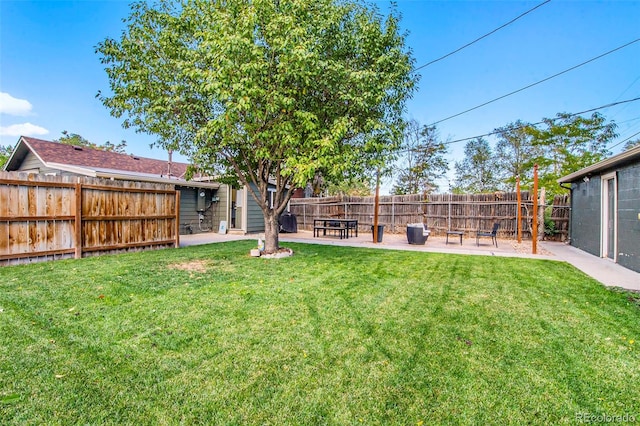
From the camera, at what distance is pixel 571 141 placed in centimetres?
1658

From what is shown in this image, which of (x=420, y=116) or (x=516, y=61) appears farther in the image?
(x=420, y=116)

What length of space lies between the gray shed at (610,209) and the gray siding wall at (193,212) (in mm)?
12671

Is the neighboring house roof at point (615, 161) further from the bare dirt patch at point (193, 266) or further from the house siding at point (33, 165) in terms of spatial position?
the house siding at point (33, 165)

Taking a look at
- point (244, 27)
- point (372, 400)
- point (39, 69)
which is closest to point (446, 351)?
point (372, 400)

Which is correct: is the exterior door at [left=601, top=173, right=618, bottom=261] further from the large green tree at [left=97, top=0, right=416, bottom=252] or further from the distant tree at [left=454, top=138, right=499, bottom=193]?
the distant tree at [left=454, top=138, right=499, bottom=193]

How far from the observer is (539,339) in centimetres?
278

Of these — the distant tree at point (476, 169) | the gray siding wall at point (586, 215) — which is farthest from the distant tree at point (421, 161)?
the gray siding wall at point (586, 215)

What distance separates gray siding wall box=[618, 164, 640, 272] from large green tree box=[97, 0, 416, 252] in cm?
465

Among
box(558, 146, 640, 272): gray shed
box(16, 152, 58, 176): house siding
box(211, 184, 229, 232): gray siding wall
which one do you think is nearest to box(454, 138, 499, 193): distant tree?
box(558, 146, 640, 272): gray shed

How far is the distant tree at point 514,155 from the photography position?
18703mm

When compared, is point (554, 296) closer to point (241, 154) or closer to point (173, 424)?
point (173, 424)

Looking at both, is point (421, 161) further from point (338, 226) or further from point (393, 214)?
point (338, 226)

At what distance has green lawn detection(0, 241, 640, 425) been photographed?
1.79 meters

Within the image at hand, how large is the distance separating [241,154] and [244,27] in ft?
8.85
